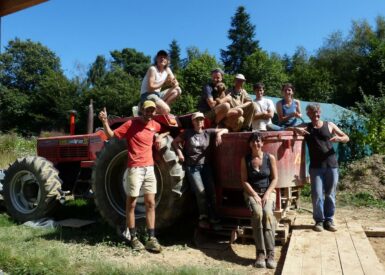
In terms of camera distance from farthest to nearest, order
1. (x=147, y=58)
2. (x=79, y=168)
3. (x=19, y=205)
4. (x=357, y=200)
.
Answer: (x=147, y=58), (x=357, y=200), (x=79, y=168), (x=19, y=205)

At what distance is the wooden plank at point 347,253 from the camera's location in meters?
4.88

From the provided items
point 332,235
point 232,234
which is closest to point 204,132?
point 232,234

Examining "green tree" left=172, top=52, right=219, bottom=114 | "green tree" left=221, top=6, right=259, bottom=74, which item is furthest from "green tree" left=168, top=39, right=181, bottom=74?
"green tree" left=172, top=52, right=219, bottom=114

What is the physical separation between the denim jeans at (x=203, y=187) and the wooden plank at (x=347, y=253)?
1629 mm

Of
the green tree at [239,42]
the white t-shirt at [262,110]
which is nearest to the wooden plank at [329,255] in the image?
the white t-shirt at [262,110]

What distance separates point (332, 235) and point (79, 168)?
4.80 m

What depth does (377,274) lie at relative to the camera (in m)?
4.71

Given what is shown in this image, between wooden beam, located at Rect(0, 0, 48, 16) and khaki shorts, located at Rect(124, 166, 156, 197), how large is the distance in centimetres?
Answer: 334

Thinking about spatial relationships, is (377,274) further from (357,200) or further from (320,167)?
(357,200)

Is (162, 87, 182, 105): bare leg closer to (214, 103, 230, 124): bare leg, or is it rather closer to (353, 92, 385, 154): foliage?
(214, 103, 230, 124): bare leg

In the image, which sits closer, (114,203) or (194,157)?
(194,157)

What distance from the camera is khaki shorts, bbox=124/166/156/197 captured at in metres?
5.79

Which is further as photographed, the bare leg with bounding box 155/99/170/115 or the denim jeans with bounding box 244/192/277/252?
the bare leg with bounding box 155/99/170/115

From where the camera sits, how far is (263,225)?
209 inches
